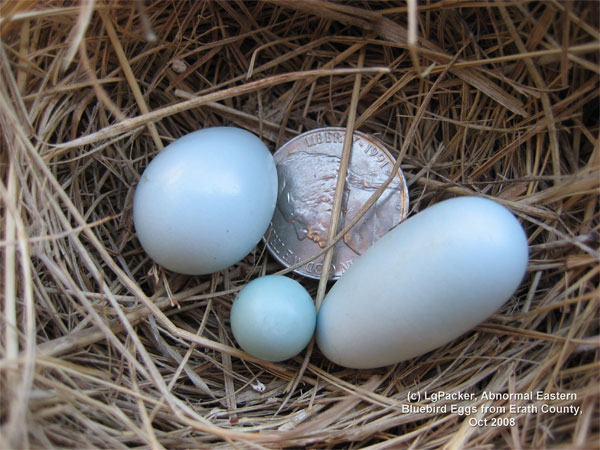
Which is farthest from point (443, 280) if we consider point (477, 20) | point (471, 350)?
point (477, 20)

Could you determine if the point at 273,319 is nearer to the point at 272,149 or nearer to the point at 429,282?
the point at 429,282

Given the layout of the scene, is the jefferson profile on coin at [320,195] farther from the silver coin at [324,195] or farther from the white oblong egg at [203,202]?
the white oblong egg at [203,202]

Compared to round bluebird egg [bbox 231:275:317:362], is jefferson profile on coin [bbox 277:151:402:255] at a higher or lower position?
higher

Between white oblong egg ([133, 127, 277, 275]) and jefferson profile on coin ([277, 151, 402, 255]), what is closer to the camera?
white oblong egg ([133, 127, 277, 275])

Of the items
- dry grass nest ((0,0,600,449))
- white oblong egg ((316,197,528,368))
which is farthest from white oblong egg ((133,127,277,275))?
white oblong egg ((316,197,528,368))

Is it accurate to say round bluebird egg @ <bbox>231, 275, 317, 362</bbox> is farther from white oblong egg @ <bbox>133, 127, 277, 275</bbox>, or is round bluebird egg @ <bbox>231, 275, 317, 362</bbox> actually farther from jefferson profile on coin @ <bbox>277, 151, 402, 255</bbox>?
jefferson profile on coin @ <bbox>277, 151, 402, 255</bbox>

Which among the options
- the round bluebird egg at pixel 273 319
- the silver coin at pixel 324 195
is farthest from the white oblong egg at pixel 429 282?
the silver coin at pixel 324 195
